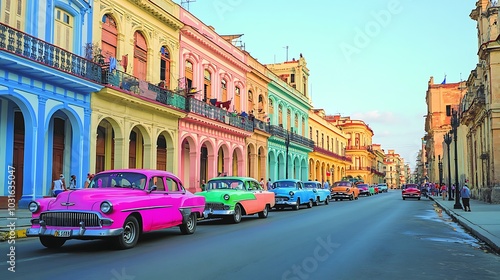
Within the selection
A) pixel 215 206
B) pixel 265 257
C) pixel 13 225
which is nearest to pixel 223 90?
pixel 215 206

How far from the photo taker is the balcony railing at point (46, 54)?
15.4m

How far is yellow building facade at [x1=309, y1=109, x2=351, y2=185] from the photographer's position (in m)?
57.6

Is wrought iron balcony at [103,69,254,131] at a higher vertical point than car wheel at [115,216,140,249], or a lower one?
higher

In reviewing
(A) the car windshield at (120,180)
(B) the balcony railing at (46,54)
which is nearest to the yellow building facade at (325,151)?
(B) the balcony railing at (46,54)

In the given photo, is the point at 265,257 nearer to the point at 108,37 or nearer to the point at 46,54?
the point at 46,54

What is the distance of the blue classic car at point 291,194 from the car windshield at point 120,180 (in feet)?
46.1

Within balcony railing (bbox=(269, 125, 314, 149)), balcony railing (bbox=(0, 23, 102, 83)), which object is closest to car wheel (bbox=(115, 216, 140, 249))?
balcony railing (bbox=(0, 23, 102, 83))

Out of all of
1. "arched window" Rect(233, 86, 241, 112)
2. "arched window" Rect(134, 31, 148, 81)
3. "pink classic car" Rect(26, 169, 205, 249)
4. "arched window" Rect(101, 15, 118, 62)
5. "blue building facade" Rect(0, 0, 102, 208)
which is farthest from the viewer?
"arched window" Rect(233, 86, 241, 112)

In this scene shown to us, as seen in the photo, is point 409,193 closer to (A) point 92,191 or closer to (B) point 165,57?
(B) point 165,57

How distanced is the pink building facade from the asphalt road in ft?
51.1

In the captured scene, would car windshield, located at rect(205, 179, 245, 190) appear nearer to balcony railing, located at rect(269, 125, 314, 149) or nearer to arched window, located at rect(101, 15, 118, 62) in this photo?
arched window, located at rect(101, 15, 118, 62)

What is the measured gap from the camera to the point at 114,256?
8.63 meters

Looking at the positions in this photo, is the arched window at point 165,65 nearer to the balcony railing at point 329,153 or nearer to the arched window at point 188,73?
the arched window at point 188,73

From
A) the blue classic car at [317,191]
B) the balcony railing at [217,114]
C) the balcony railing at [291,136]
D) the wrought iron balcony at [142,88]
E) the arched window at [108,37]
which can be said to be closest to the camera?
the wrought iron balcony at [142,88]
